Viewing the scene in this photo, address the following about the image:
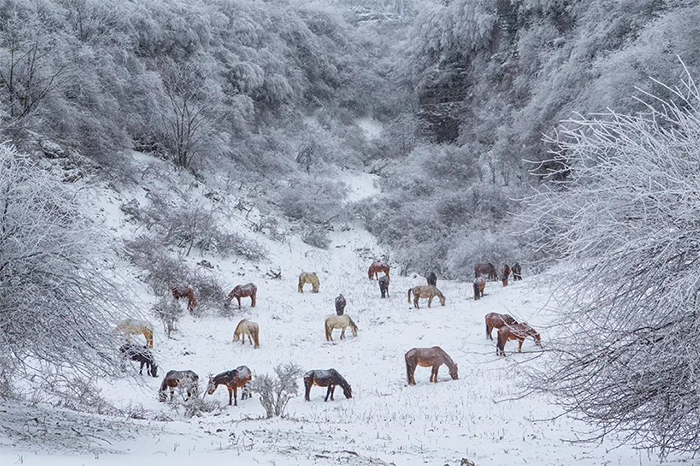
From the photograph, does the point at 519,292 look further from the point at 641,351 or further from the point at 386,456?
the point at 641,351

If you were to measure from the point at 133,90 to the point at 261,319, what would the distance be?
55.5ft

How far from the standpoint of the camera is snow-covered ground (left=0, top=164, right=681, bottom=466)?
272 inches

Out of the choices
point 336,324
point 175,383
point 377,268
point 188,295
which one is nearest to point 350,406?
point 175,383

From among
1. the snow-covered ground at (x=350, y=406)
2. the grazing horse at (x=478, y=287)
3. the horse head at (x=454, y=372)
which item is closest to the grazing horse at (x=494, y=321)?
the snow-covered ground at (x=350, y=406)

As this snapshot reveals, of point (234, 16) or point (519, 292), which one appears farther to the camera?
point (234, 16)

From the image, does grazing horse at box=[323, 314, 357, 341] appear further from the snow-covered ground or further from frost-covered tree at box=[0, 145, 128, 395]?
frost-covered tree at box=[0, 145, 128, 395]

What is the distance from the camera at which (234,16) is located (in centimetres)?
3888

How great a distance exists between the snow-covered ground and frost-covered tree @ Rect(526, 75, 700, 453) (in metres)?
0.67

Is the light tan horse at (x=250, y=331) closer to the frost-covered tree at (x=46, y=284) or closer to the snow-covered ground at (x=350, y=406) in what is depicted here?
the snow-covered ground at (x=350, y=406)

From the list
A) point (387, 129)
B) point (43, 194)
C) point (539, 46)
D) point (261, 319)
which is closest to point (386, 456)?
point (43, 194)

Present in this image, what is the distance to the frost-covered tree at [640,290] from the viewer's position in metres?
4.89

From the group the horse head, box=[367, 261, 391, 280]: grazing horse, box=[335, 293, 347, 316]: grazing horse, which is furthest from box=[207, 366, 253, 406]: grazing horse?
box=[367, 261, 391, 280]: grazing horse

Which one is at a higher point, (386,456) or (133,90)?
(133,90)

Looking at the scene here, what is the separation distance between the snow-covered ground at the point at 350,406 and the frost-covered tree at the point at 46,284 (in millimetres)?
1036
